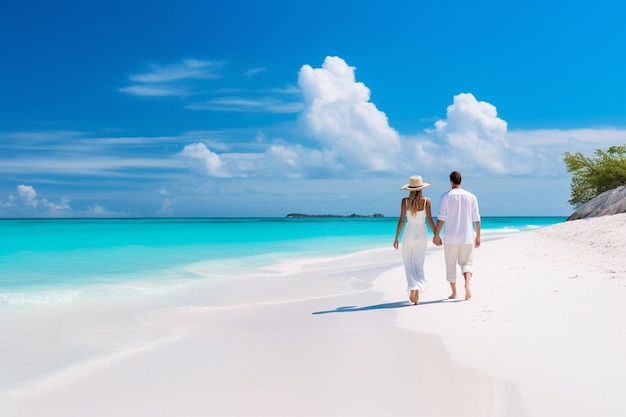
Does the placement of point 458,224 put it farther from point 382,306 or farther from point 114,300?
point 114,300

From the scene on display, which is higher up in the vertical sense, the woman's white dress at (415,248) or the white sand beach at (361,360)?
the woman's white dress at (415,248)

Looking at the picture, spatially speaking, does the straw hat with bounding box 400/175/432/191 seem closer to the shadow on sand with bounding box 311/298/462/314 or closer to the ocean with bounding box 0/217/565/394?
the shadow on sand with bounding box 311/298/462/314

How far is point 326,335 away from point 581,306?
329cm

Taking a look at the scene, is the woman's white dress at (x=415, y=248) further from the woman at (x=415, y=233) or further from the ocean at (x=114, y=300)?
the ocean at (x=114, y=300)

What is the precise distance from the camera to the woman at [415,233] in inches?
307

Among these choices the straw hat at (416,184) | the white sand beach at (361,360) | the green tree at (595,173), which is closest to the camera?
the white sand beach at (361,360)

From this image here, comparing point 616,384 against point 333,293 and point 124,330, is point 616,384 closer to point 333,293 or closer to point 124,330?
point 124,330

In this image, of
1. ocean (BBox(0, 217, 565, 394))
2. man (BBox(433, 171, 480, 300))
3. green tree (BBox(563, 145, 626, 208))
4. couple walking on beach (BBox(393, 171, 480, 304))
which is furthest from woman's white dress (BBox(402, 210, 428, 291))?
green tree (BBox(563, 145, 626, 208))

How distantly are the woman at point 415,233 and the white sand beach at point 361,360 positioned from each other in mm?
379

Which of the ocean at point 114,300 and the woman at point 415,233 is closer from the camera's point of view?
the ocean at point 114,300

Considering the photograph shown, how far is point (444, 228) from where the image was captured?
25.7 feet

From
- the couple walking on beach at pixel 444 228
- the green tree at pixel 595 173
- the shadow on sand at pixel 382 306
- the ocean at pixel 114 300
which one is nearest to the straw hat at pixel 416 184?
the couple walking on beach at pixel 444 228

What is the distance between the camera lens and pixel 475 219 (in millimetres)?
7859

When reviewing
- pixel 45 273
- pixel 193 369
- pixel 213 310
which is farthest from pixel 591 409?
pixel 45 273
